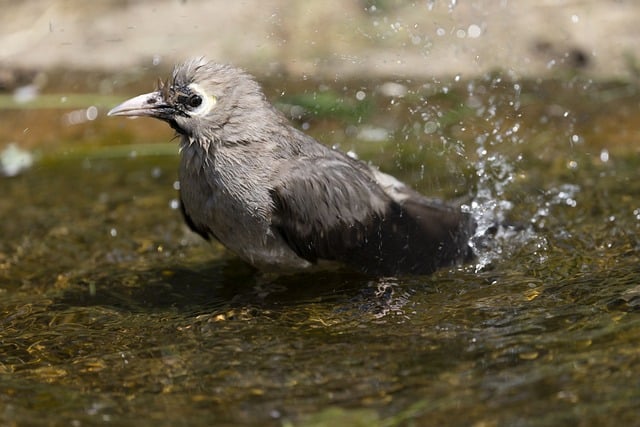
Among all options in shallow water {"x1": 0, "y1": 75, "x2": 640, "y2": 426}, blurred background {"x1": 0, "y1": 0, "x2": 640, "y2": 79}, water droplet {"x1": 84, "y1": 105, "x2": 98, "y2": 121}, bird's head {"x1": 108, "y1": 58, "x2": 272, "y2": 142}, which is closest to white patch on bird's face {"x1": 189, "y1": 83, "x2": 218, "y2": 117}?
bird's head {"x1": 108, "y1": 58, "x2": 272, "y2": 142}

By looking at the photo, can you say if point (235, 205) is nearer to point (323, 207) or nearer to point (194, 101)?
point (323, 207)

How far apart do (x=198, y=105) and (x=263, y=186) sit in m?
0.56

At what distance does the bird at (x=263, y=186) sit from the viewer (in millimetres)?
5445

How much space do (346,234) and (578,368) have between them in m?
1.81

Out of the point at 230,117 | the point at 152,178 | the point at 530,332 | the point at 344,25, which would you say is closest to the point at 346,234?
the point at 230,117

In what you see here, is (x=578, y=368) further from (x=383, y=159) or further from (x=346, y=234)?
(x=383, y=159)

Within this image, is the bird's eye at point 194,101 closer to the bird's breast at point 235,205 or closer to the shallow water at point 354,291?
the bird's breast at point 235,205

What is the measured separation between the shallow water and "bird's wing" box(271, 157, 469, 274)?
0.50ft

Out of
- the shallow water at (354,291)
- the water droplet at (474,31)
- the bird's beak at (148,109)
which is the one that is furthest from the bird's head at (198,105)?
the water droplet at (474,31)

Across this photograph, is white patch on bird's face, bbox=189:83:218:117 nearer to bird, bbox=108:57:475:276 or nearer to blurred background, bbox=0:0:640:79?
bird, bbox=108:57:475:276

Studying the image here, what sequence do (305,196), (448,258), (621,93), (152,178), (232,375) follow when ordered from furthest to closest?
(621,93)
(152,178)
(448,258)
(305,196)
(232,375)

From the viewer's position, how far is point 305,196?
17.9ft

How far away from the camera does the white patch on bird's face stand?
5461mm

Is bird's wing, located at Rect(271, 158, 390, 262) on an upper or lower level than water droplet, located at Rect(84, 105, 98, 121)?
lower
